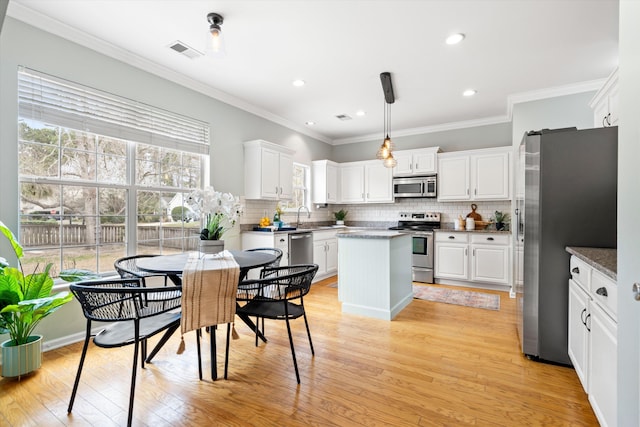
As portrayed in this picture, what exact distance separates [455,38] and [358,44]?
89 cm

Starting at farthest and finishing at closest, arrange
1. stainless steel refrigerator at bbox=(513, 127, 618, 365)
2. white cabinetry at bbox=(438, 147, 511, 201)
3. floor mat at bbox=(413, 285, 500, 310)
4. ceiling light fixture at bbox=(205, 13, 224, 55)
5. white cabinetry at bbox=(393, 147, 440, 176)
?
white cabinetry at bbox=(393, 147, 440, 176) → white cabinetry at bbox=(438, 147, 511, 201) → floor mat at bbox=(413, 285, 500, 310) → ceiling light fixture at bbox=(205, 13, 224, 55) → stainless steel refrigerator at bbox=(513, 127, 618, 365)

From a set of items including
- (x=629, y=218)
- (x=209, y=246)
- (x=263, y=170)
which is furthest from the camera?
(x=263, y=170)

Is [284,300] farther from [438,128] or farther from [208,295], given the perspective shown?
[438,128]

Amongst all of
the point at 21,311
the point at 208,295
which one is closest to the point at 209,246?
the point at 208,295

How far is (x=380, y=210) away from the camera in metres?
6.48

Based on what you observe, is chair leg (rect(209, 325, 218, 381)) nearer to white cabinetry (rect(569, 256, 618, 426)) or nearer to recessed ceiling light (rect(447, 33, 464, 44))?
white cabinetry (rect(569, 256, 618, 426))

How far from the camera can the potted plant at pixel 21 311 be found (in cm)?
215

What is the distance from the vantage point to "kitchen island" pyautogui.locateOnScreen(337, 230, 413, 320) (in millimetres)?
3441

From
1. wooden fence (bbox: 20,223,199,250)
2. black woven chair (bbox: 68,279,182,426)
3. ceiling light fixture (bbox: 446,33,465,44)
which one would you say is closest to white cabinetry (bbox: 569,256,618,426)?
ceiling light fixture (bbox: 446,33,465,44)

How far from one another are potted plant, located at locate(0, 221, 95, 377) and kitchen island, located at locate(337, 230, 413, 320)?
8.26 feet

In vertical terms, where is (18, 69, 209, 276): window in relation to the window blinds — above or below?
below

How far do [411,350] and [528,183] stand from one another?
1669 millimetres

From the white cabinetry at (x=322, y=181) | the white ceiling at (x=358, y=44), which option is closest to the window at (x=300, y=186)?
the white cabinetry at (x=322, y=181)

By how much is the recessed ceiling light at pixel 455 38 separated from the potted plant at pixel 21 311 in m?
3.71
